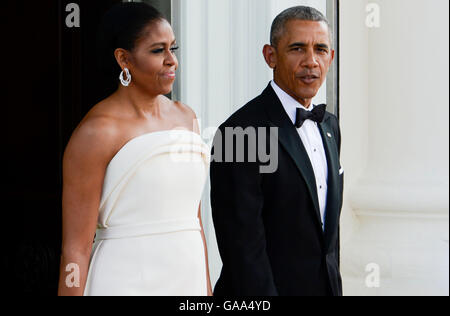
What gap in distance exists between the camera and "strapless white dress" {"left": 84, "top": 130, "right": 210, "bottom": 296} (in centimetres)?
221

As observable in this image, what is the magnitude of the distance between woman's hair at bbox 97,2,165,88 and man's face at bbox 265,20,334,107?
43 cm

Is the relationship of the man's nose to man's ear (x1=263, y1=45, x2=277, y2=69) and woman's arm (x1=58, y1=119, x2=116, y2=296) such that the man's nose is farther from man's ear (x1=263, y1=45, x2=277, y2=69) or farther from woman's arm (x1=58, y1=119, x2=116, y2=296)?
woman's arm (x1=58, y1=119, x2=116, y2=296)

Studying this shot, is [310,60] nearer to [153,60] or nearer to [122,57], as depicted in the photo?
[153,60]

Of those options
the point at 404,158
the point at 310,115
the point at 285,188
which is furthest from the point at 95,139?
the point at 404,158

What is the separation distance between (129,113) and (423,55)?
84.3 inches

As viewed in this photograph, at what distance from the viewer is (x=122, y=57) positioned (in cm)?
227

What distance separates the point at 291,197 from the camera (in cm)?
225

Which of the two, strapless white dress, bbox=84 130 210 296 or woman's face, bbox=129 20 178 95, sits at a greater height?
woman's face, bbox=129 20 178 95

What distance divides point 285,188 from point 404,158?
73.3 inches

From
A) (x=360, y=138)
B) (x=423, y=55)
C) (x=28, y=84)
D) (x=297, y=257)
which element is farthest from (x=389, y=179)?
(x=28, y=84)

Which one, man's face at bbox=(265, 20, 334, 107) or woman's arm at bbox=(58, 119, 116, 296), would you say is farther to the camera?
man's face at bbox=(265, 20, 334, 107)

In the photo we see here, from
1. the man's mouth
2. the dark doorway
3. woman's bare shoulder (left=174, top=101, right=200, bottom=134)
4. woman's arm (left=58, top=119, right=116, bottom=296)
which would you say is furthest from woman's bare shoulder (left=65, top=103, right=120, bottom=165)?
the dark doorway

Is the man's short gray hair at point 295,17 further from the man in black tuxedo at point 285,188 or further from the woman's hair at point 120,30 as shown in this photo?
the woman's hair at point 120,30

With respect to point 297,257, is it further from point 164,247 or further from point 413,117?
point 413,117
